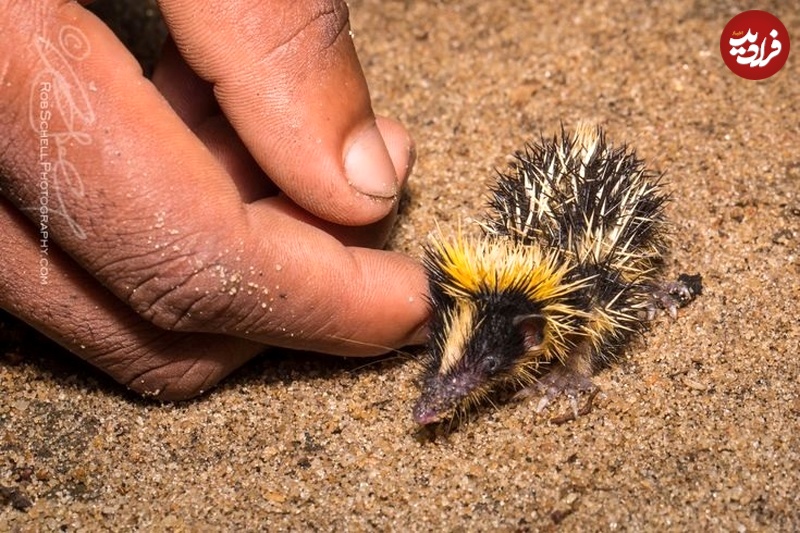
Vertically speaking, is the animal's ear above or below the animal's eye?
above

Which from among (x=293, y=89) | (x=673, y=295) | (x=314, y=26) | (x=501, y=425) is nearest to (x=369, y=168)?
(x=293, y=89)

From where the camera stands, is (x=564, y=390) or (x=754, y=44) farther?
(x=754, y=44)

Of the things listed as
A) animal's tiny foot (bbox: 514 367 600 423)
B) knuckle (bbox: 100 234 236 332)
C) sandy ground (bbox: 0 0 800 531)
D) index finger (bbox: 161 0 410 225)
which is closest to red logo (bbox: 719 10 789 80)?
sandy ground (bbox: 0 0 800 531)

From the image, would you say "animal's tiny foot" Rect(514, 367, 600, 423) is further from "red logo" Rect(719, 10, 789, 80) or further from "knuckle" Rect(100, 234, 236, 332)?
"red logo" Rect(719, 10, 789, 80)

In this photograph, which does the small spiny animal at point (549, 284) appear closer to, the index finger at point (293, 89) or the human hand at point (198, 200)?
the human hand at point (198, 200)

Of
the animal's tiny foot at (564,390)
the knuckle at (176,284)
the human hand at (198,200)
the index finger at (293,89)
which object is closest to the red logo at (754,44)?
the animal's tiny foot at (564,390)

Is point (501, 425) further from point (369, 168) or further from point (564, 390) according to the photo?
point (369, 168)

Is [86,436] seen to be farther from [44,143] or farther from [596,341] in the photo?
[596,341]

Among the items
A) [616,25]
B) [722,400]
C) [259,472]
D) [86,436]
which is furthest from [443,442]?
[616,25]
